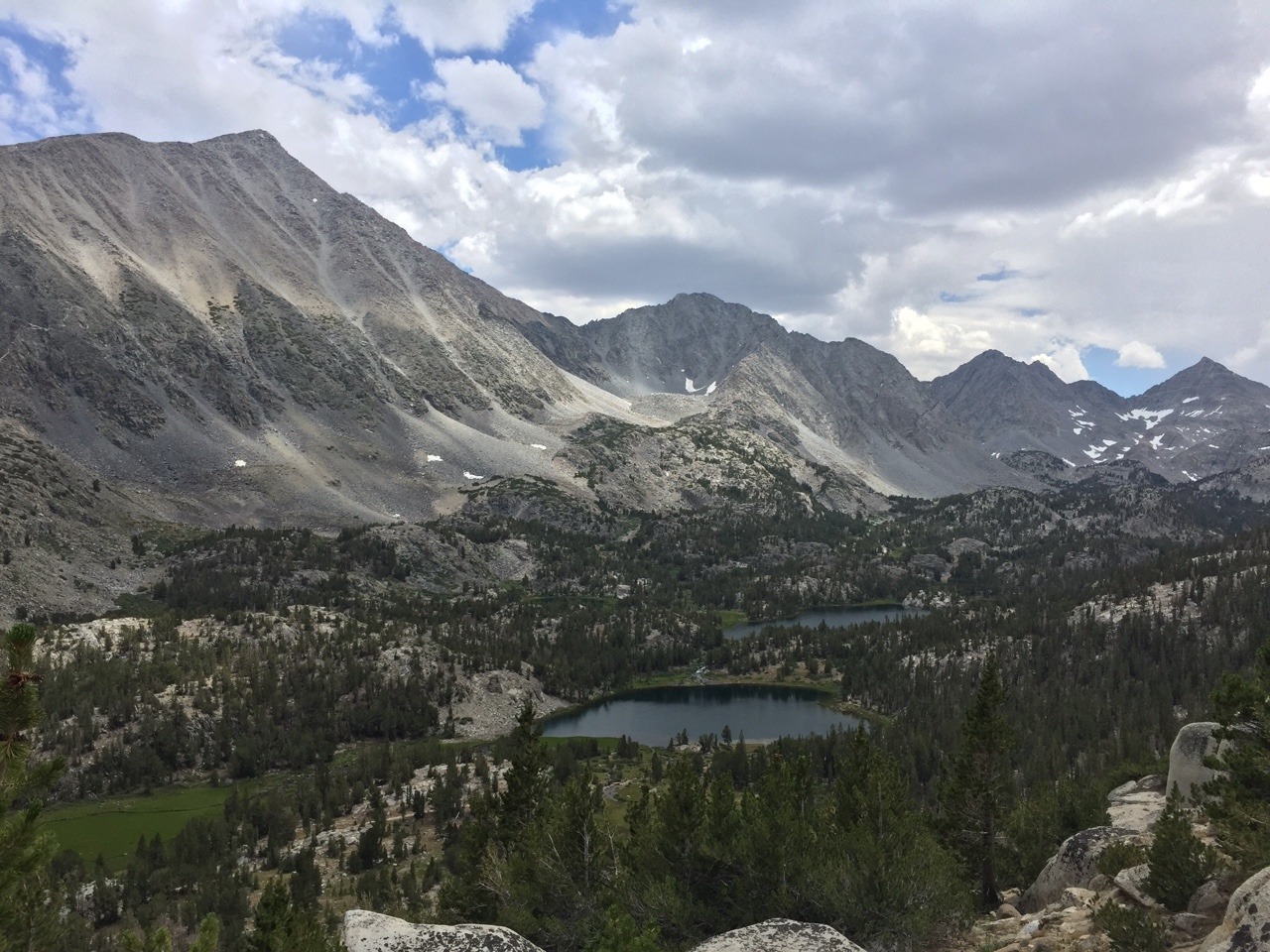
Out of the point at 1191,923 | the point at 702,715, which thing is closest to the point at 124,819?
the point at 702,715

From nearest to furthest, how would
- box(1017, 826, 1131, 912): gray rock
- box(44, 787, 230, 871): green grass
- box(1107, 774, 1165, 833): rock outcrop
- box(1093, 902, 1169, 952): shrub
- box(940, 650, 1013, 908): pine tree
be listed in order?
box(1093, 902, 1169, 952): shrub → box(1017, 826, 1131, 912): gray rock → box(1107, 774, 1165, 833): rock outcrop → box(940, 650, 1013, 908): pine tree → box(44, 787, 230, 871): green grass

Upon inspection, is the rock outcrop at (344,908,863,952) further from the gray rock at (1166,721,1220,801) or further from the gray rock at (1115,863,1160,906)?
the gray rock at (1166,721,1220,801)

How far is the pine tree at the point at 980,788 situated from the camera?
3734 centimetres

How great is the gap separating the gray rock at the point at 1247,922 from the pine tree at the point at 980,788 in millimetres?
23823

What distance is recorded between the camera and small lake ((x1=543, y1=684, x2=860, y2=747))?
391 feet

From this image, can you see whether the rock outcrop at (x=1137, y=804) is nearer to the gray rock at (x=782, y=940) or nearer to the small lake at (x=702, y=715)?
the gray rock at (x=782, y=940)

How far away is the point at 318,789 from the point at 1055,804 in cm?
7011

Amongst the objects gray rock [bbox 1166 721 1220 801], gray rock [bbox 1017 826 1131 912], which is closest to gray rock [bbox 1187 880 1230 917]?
gray rock [bbox 1017 826 1131 912]

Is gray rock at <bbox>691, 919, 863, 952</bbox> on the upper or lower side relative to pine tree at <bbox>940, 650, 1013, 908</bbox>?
upper

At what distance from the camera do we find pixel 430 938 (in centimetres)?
1681

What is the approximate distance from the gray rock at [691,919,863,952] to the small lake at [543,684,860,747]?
97.8 meters

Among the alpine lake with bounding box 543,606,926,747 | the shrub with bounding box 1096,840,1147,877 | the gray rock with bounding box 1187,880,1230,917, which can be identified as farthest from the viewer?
the alpine lake with bounding box 543,606,926,747

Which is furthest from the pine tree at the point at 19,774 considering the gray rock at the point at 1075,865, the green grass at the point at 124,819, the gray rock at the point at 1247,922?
the green grass at the point at 124,819

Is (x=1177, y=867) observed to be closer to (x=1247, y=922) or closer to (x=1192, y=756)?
(x=1247, y=922)
